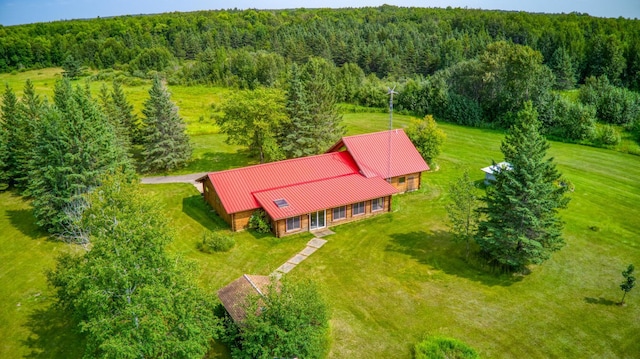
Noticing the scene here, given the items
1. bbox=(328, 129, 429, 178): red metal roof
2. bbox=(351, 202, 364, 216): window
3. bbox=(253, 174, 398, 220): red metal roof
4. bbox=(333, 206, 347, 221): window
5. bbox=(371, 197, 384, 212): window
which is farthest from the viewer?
bbox=(328, 129, 429, 178): red metal roof

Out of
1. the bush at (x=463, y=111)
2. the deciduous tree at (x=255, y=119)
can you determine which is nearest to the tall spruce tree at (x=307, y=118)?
the deciduous tree at (x=255, y=119)

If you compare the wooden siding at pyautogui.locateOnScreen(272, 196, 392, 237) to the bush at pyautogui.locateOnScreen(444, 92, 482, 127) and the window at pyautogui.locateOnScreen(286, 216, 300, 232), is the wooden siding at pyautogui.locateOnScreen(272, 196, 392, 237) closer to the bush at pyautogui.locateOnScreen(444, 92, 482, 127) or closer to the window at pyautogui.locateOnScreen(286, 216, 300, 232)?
the window at pyautogui.locateOnScreen(286, 216, 300, 232)

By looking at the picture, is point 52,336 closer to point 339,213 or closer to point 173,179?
point 339,213

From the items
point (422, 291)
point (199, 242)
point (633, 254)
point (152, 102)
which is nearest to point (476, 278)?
point (422, 291)

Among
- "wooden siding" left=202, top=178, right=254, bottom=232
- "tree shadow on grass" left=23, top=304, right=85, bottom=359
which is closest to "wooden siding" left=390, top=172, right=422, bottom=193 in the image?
"wooden siding" left=202, top=178, right=254, bottom=232

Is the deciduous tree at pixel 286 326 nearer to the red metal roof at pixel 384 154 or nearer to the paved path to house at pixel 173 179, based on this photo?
the red metal roof at pixel 384 154

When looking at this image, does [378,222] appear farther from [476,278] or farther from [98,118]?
[98,118]

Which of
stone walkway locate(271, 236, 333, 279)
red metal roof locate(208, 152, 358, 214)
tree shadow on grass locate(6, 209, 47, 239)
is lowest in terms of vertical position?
stone walkway locate(271, 236, 333, 279)
